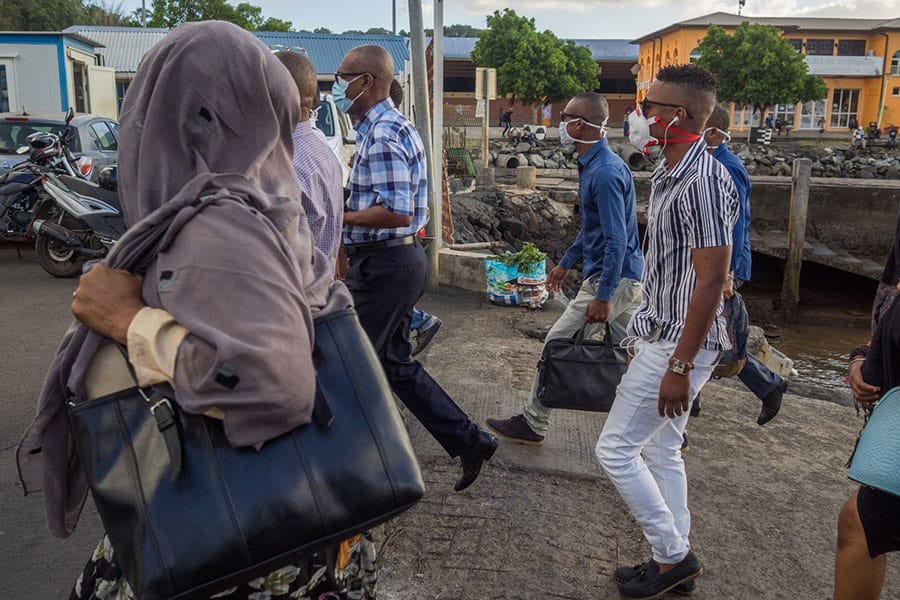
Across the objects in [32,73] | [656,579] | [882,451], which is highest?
[32,73]

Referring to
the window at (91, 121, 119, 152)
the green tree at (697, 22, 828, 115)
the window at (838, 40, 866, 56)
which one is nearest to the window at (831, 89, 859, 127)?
the window at (838, 40, 866, 56)

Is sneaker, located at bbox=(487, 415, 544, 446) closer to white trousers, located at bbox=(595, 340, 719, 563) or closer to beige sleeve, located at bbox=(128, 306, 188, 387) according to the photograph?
white trousers, located at bbox=(595, 340, 719, 563)

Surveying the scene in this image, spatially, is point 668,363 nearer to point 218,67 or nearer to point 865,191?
point 218,67

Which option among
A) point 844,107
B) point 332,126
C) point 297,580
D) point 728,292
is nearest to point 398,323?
point 728,292

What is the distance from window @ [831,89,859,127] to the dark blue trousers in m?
55.7

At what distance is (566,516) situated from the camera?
12.6ft

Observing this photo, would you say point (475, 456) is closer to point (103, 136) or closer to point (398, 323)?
point (398, 323)

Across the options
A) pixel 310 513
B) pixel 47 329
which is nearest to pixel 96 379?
pixel 310 513

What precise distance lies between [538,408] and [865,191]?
2071cm

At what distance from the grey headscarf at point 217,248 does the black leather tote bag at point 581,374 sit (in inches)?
96.1

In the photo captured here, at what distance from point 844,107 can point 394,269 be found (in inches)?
2238

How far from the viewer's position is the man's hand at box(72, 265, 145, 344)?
1.57m

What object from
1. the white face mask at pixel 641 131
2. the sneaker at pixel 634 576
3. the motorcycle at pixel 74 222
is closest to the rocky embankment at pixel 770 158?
the motorcycle at pixel 74 222

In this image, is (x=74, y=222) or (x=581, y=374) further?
(x=74, y=222)
